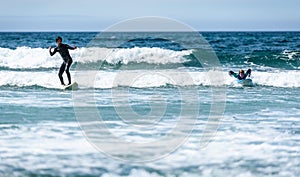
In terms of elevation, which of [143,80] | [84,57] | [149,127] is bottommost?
[149,127]

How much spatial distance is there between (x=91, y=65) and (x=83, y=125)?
16.0 meters

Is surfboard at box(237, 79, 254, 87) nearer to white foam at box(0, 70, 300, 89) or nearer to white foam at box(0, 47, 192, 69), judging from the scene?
white foam at box(0, 70, 300, 89)

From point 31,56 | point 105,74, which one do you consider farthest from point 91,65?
point 105,74

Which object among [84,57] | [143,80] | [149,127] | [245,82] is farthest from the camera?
[84,57]

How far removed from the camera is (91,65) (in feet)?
81.3

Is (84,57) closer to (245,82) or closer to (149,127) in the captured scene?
(245,82)

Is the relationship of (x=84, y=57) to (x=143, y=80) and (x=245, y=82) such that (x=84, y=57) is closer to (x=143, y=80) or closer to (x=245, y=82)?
(x=143, y=80)

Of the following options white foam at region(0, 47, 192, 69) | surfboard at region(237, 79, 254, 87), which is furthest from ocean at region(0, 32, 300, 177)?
white foam at region(0, 47, 192, 69)

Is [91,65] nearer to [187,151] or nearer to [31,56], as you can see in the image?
[31,56]

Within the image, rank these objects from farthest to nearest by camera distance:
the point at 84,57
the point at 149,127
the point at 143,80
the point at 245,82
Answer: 1. the point at 84,57
2. the point at 143,80
3. the point at 245,82
4. the point at 149,127

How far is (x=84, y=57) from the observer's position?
90.6 feet

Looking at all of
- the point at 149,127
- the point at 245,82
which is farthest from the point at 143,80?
the point at 149,127

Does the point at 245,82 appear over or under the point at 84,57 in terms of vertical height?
under

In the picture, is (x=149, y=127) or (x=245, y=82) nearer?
(x=149, y=127)
